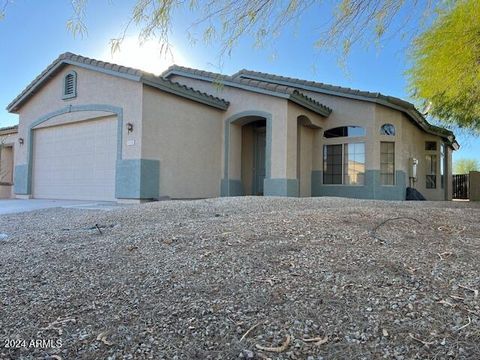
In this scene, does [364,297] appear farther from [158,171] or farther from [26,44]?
[158,171]

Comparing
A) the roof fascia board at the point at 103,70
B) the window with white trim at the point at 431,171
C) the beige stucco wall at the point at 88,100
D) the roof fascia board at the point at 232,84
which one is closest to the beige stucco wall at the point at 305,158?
the roof fascia board at the point at 232,84

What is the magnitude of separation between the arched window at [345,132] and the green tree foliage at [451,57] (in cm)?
580

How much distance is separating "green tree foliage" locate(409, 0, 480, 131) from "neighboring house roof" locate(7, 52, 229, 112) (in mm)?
6597

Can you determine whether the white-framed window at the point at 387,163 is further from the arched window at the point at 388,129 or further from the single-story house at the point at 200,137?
the arched window at the point at 388,129

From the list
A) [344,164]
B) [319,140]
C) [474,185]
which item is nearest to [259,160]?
[319,140]

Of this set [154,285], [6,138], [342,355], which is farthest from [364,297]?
[6,138]

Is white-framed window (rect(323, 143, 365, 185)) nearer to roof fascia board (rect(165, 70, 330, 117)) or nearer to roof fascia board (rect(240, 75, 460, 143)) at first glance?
roof fascia board (rect(165, 70, 330, 117))

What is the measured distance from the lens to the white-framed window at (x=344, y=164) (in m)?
13.9

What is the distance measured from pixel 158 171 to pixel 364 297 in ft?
29.9

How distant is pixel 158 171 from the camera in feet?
37.1

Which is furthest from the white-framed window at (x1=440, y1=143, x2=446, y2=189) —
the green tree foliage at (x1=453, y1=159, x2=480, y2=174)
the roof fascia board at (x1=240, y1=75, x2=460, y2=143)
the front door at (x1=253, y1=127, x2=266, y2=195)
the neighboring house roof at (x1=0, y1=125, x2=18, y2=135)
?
the green tree foliage at (x1=453, y1=159, x2=480, y2=174)

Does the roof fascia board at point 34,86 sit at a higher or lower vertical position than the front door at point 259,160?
higher

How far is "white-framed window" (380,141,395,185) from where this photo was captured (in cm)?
1389

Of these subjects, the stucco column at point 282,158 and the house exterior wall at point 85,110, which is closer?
the house exterior wall at point 85,110
